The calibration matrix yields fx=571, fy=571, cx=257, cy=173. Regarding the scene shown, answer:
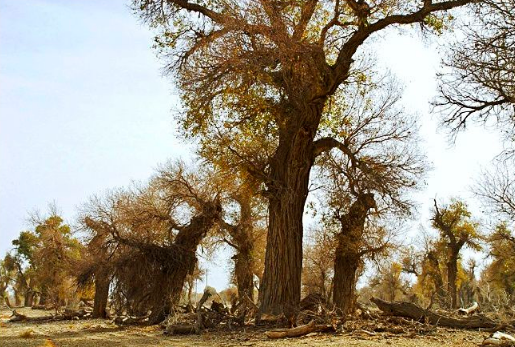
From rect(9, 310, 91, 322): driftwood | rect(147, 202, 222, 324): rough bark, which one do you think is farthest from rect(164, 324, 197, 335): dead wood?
rect(9, 310, 91, 322): driftwood

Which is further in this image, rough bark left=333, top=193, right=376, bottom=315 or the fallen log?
rough bark left=333, top=193, right=376, bottom=315

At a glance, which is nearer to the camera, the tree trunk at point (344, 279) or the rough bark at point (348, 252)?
the tree trunk at point (344, 279)

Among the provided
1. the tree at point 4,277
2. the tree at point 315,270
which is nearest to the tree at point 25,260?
the tree at point 4,277

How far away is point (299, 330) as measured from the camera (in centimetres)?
1274

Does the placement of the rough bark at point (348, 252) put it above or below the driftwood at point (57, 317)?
above

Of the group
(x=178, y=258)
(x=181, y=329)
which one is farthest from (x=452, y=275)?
(x=181, y=329)

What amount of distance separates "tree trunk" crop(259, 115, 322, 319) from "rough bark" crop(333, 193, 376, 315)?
4.22 metres

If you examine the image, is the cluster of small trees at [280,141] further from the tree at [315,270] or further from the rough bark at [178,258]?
the tree at [315,270]

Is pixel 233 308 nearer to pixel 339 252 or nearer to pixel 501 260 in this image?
pixel 339 252

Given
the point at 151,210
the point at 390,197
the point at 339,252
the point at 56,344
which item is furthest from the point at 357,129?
the point at 56,344

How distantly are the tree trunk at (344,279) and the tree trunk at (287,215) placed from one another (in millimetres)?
4207

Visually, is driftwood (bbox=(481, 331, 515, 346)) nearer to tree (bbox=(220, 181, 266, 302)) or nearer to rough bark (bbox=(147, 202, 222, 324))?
rough bark (bbox=(147, 202, 222, 324))

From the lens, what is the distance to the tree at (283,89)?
50.1ft

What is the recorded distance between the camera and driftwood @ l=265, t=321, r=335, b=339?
12.5m
